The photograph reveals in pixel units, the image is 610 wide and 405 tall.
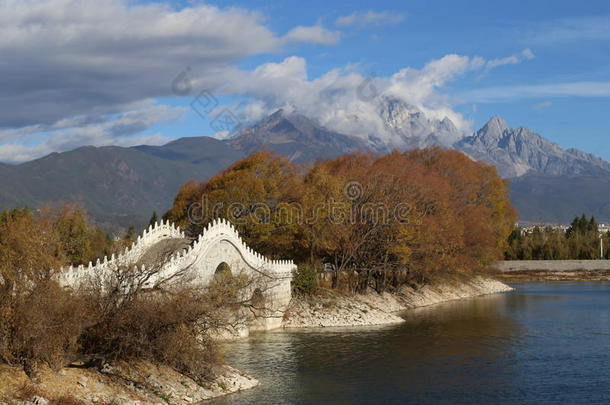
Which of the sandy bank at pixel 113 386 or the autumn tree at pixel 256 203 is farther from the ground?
the autumn tree at pixel 256 203

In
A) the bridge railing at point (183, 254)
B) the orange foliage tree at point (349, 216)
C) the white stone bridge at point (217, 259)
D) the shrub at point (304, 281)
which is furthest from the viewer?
the orange foliage tree at point (349, 216)

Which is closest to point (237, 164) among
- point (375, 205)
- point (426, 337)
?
point (375, 205)

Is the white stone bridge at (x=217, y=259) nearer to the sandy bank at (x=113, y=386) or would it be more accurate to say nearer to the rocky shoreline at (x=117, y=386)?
the rocky shoreline at (x=117, y=386)

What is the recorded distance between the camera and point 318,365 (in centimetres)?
3888

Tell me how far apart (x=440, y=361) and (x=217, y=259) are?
15.0 metres

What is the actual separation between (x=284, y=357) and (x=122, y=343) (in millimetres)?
13412

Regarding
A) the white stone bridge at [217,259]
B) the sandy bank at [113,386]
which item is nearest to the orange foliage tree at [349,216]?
the white stone bridge at [217,259]

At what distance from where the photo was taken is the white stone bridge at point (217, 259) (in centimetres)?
4444

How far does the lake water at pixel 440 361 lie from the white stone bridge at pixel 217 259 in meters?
3.83

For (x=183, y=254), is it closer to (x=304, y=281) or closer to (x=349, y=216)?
(x=304, y=281)

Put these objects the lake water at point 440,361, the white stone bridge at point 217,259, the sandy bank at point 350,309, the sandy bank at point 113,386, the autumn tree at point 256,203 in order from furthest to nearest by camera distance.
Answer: the autumn tree at point 256,203 → the sandy bank at point 350,309 → the white stone bridge at point 217,259 → the lake water at point 440,361 → the sandy bank at point 113,386

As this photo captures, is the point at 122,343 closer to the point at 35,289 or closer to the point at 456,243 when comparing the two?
the point at 35,289

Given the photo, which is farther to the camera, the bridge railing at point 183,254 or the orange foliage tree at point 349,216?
the orange foliage tree at point 349,216

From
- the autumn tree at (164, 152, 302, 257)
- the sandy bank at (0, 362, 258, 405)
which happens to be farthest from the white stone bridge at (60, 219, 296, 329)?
the sandy bank at (0, 362, 258, 405)
